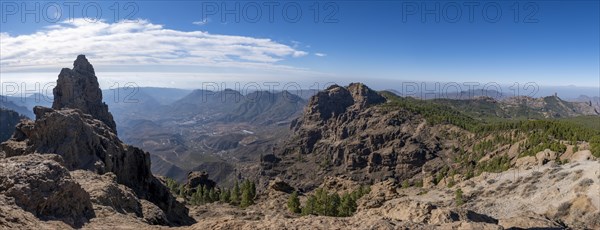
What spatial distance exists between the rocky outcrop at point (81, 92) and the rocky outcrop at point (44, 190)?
9140 cm

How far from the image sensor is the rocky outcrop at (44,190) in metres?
22.7

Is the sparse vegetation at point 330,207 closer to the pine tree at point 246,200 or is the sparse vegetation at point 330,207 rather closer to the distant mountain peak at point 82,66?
the pine tree at point 246,200

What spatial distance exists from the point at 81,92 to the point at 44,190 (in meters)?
114

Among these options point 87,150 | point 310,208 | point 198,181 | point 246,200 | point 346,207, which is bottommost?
point 198,181

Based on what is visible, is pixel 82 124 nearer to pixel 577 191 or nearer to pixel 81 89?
pixel 81 89

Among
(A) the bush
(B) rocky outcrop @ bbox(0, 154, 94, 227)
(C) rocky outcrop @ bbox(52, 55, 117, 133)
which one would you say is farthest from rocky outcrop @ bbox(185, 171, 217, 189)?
(B) rocky outcrop @ bbox(0, 154, 94, 227)

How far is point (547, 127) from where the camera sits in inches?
6176

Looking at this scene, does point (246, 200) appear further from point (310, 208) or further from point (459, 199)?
point (459, 199)

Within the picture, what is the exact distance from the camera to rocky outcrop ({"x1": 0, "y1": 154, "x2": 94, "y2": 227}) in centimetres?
2269

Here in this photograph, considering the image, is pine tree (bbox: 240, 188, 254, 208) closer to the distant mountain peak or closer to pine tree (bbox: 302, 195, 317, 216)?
pine tree (bbox: 302, 195, 317, 216)

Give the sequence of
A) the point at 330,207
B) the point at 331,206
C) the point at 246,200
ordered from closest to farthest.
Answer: the point at 330,207
the point at 331,206
the point at 246,200

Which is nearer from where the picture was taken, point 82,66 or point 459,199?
point 459,199

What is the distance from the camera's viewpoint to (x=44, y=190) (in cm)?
2397

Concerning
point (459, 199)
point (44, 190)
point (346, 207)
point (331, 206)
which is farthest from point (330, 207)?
point (44, 190)
